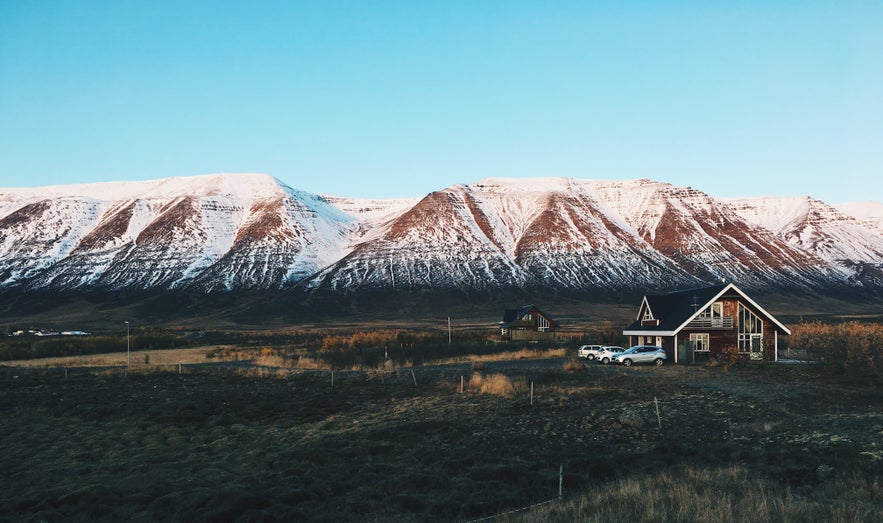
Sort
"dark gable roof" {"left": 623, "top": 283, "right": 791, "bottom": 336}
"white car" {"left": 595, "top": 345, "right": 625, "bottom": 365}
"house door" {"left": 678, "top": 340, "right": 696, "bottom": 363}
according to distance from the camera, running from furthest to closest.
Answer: "white car" {"left": 595, "top": 345, "right": 625, "bottom": 365} → "dark gable roof" {"left": 623, "top": 283, "right": 791, "bottom": 336} → "house door" {"left": 678, "top": 340, "right": 696, "bottom": 363}

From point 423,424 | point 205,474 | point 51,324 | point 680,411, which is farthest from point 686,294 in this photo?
point 51,324

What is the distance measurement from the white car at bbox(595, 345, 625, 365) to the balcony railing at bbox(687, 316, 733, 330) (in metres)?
5.52

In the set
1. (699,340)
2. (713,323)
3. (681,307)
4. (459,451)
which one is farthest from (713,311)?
(459,451)

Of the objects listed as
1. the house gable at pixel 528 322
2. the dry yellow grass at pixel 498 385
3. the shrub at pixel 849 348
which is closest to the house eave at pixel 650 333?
the shrub at pixel 849 348

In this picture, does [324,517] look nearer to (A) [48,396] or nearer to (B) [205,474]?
(B) [205,474]

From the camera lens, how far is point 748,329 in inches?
1961

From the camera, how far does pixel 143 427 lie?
2767 cm

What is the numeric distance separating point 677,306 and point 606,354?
7575 millimetres

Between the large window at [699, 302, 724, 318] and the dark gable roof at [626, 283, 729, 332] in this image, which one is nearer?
the large window at [699, 302, 724, 318]

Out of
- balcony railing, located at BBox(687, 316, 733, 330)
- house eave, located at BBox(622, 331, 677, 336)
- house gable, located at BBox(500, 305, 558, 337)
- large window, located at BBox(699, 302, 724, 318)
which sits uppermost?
large window, located at BBox(699, 302, 724, 318)

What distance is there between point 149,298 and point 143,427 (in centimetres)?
16910

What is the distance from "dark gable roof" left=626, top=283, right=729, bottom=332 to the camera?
163 ft

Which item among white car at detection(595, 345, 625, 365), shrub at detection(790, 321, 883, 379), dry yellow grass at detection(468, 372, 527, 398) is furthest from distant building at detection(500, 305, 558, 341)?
dry yellow grass at detection(468, 372, 527, 398)

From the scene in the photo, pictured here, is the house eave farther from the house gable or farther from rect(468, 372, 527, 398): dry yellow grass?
the house gable
